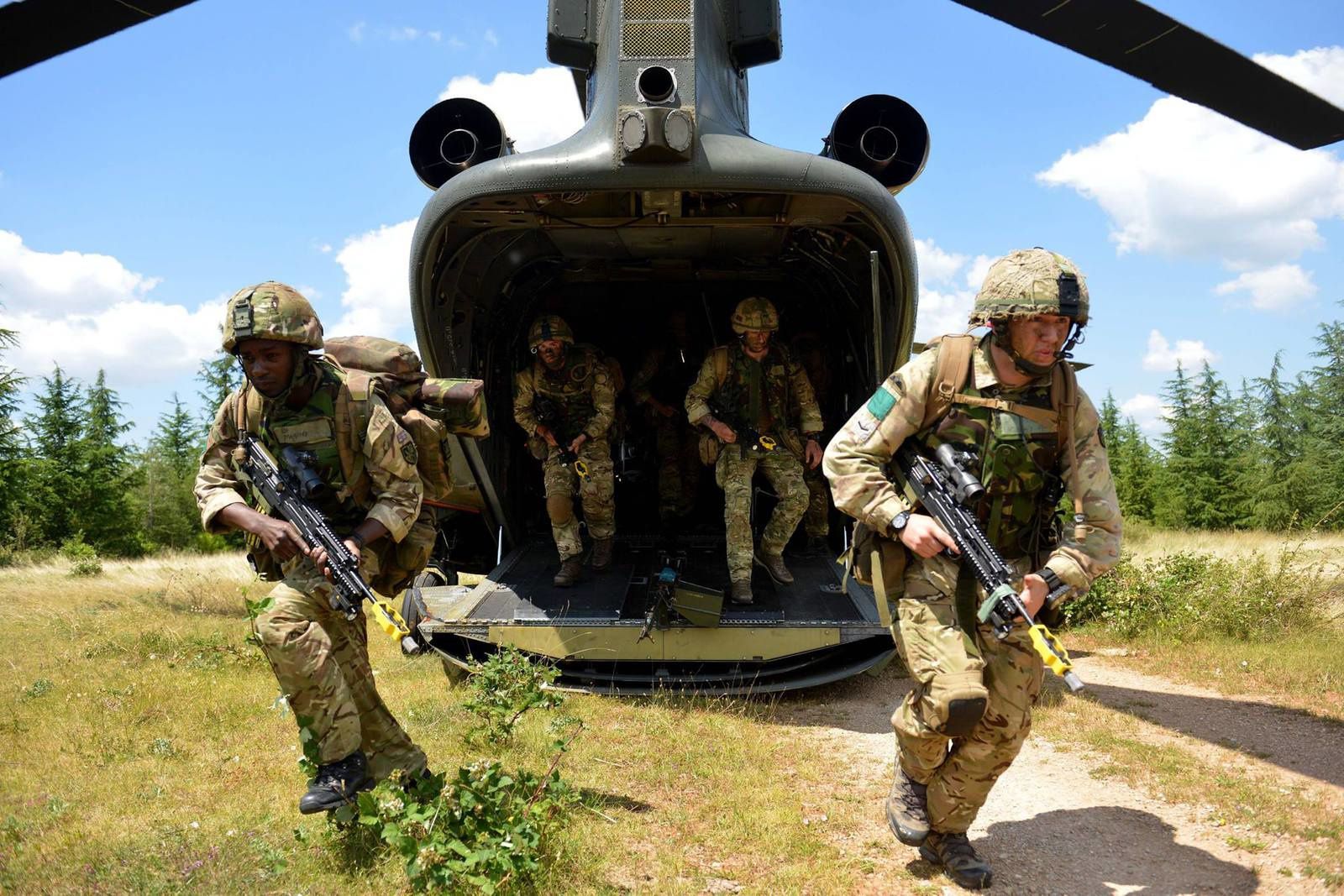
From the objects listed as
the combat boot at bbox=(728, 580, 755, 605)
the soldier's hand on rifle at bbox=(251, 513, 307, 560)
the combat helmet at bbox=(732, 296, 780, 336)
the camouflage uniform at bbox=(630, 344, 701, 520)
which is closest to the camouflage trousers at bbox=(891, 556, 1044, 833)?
the soldier's hand on rifle at bbox=(251, 513, 307, 560)

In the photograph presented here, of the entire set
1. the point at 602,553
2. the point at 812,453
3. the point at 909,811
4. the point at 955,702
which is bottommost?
the point at 909,811

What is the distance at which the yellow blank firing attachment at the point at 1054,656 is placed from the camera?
259 centimetres

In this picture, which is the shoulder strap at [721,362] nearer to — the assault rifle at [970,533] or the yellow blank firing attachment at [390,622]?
the assault rifle at [970,533]

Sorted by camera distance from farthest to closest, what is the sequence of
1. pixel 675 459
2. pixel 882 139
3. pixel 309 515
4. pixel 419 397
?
pixel 675 459
pixel 882 139
pixel 419 397
pixel 309 515

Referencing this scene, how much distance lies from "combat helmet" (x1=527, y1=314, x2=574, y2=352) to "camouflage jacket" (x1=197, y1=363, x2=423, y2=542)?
272cm

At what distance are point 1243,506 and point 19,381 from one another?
94.1 ft

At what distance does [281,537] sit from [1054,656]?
2.56 meters

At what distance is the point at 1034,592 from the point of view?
3.08 metres

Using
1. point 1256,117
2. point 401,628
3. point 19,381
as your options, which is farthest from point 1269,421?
point 19,381

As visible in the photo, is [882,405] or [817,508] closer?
[882,405]

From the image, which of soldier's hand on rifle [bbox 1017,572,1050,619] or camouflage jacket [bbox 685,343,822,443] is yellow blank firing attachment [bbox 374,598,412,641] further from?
camouflage jacket [bbox 685,343,822,443]

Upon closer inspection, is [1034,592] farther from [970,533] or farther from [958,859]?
[958,859]

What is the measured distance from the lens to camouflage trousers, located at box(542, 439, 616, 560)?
6.43 m

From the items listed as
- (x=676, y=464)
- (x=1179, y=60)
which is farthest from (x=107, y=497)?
(x=1179, y=60)
